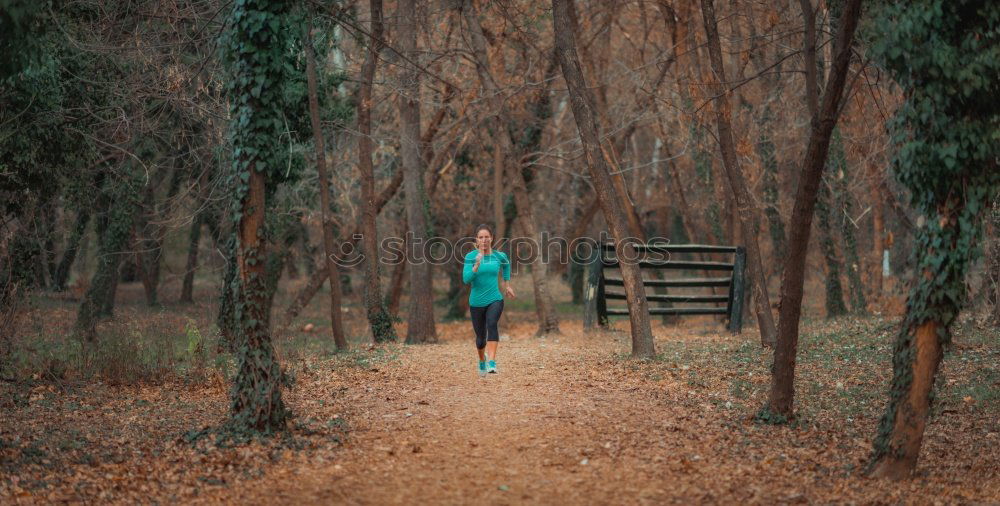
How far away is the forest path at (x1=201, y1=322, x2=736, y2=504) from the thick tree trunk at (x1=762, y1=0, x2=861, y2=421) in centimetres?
96

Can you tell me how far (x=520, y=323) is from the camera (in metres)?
25.2

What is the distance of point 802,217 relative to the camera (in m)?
7.68

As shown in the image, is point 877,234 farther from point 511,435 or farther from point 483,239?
point 511,435

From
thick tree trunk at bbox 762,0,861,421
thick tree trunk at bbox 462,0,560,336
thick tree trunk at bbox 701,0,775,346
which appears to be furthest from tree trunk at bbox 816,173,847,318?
thick tree trunk at bbox 762,0,861,421

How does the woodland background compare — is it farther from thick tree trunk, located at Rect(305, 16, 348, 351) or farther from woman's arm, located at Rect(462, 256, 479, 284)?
woman's arm, located at Rect(462, 256, 479, 284)

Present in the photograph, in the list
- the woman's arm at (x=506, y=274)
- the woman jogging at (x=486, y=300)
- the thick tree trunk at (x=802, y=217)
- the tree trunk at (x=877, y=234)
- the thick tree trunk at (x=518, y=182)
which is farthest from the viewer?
the tree trunk at (x=877, y=234)

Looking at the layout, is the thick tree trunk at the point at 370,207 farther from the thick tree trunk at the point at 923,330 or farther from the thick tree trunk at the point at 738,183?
the thick tree trunk at the point at 923,330

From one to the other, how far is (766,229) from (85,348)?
19.4 metres

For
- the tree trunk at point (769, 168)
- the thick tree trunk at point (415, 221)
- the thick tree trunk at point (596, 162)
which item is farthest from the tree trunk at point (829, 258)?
the thick tree trunk at point (415, 221)

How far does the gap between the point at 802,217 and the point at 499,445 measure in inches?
128

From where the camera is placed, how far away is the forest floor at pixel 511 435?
21.2 feet

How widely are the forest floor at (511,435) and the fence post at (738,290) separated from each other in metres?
3.62

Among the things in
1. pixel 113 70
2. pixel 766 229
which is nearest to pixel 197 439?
pixel 113 70

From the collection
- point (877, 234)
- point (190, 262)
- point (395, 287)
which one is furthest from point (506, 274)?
point (190, 262)
